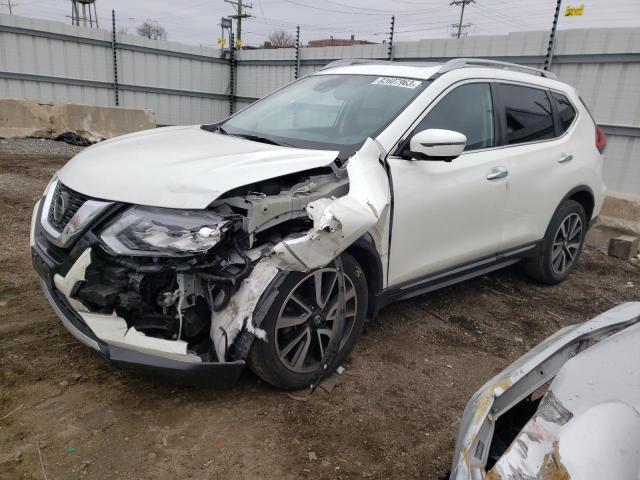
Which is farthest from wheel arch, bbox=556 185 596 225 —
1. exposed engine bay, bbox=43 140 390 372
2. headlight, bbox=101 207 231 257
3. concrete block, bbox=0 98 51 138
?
concrete block, bbox=0 98 51 138

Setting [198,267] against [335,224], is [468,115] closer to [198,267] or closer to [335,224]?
[335,224]

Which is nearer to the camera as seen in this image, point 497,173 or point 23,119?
point 497,173

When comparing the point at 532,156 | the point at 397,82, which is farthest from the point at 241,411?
the point at 532,156

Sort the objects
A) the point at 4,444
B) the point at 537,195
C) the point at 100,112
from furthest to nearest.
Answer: the point at 100,112, the point at 537,195, the point at 4,444

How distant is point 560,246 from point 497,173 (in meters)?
1.53

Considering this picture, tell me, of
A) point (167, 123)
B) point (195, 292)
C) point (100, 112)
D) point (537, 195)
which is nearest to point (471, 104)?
point (537, 195)

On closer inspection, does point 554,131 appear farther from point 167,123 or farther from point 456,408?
point 167,123

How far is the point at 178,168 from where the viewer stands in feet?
8.29

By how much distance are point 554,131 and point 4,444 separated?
14.2 ft

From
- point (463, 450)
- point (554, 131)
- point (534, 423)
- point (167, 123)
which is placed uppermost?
point (554, 131)

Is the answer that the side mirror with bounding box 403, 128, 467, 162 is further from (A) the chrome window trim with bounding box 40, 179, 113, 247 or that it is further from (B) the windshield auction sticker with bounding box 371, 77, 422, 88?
(A) the chrome window trim with bounding box 40, 179, 113, 247

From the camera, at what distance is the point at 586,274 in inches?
214

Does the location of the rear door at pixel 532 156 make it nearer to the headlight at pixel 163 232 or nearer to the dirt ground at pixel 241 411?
the dirt ground at pixel 241 411

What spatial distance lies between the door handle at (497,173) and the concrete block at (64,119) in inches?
370
